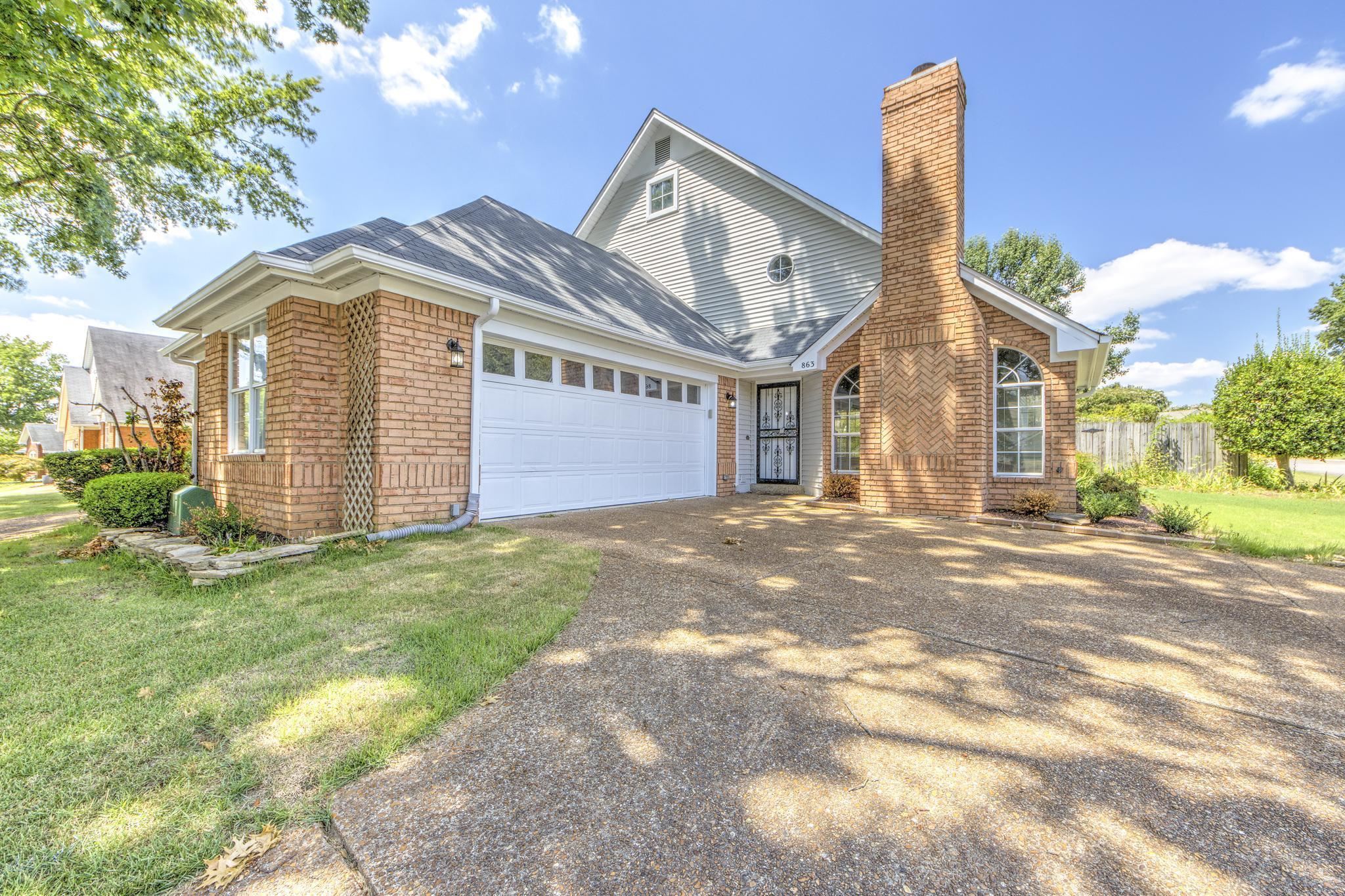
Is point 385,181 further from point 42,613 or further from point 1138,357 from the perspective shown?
point 1138,357

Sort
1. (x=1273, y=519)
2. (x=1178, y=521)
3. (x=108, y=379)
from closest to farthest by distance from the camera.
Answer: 1. (x=1178, y=521)
2. (x=1273, y=519)
3. (x=108, y=379)

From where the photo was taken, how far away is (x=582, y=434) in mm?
7945

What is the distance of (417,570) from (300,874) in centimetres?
320

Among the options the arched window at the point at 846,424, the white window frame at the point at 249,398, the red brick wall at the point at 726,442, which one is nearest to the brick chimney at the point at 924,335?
the arched window at the point at 846,424

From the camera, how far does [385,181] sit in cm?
1370

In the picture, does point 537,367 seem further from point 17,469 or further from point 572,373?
point 17,469

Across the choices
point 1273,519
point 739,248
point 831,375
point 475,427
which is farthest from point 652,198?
point 1273,519

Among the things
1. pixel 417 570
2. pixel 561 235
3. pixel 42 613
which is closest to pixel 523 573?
pixel 417 570

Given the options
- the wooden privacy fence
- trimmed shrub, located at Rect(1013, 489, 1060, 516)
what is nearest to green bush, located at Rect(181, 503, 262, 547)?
trimmed shrub, located at Rect(1013, 489, 1060, 516)

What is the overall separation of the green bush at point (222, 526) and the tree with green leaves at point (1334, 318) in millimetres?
45907

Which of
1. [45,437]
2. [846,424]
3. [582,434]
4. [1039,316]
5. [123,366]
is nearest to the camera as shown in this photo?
[1039,316]

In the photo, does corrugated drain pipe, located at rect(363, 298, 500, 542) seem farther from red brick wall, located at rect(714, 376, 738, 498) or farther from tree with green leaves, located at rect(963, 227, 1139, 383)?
tree with green leaves, located at rect(963, 227, 1139, 383)

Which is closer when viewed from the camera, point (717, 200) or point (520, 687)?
point (520, 687)

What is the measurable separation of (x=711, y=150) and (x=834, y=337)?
6.53m
